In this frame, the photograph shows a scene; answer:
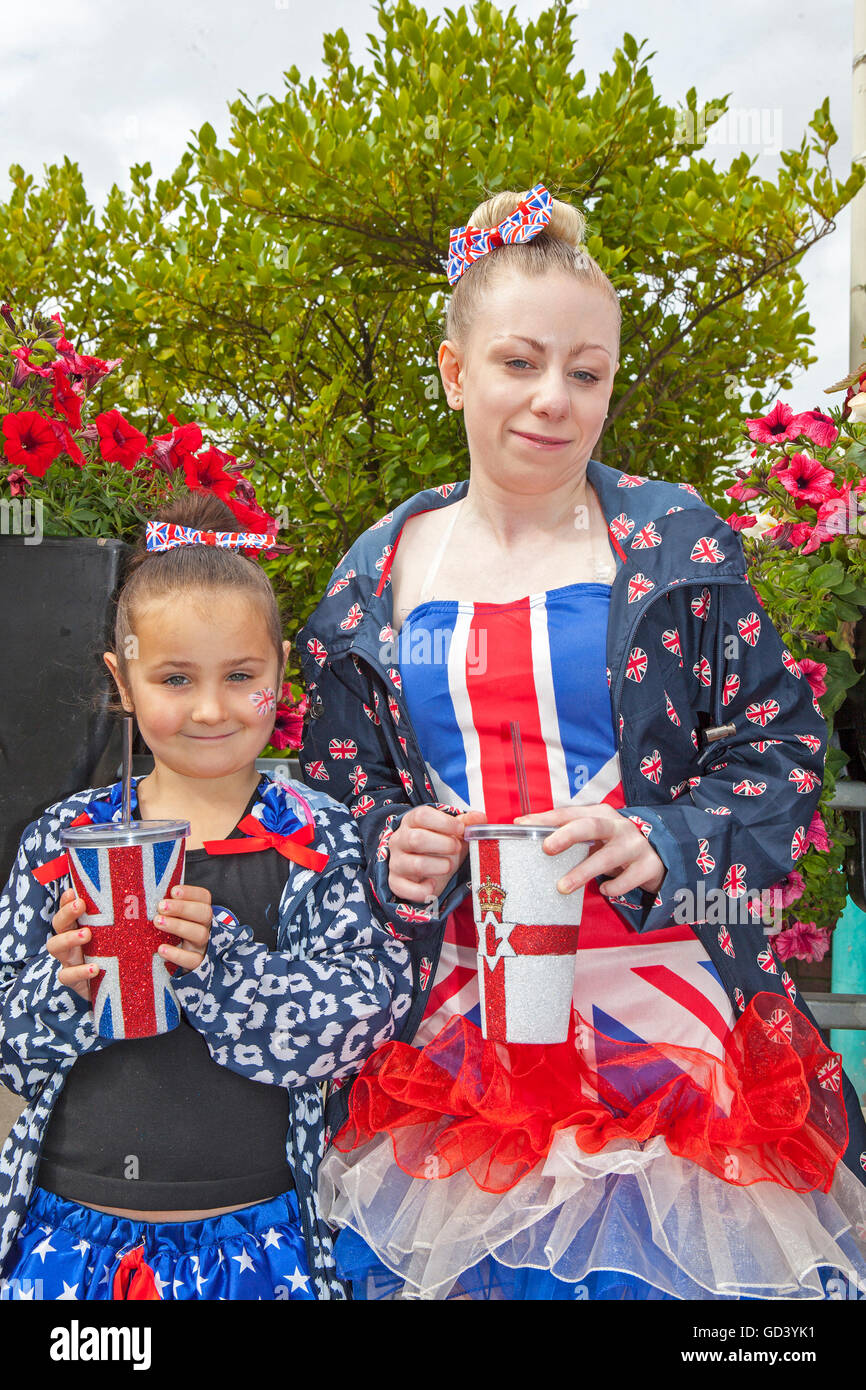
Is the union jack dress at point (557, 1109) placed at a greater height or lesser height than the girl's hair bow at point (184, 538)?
lesser

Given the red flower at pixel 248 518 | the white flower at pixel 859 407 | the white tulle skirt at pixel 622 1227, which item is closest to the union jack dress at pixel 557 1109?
the white tulle skirt at pixel 622 1227

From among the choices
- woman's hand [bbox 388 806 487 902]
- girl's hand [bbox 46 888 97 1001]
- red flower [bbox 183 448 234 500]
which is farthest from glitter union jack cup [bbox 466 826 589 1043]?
red flower [bbox 183 448 234 500]

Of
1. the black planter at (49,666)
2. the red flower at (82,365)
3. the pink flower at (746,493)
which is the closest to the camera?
the black planter at (49,666)

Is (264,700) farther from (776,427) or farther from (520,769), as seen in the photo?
(776,427)

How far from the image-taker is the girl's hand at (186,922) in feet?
4.41

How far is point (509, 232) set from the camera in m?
1.65

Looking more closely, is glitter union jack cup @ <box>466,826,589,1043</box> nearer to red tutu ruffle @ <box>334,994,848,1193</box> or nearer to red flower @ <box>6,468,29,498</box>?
red tutu ruffle @ <box>334,994,848,1193</box>

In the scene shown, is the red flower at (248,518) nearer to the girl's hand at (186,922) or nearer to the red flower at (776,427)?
the girl's hand at (186,922)

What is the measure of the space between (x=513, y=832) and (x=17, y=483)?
4.14ft

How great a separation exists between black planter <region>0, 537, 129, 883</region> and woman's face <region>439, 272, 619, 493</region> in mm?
723

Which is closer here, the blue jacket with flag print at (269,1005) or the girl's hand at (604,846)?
the girl's hand at (604,846)

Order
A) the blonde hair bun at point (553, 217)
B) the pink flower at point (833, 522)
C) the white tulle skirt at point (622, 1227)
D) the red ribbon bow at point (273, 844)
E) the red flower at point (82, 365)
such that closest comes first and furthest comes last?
the white tulle skirt at point (622, 1227) → the red ribbon bow at point (273, 844) → the blonde hair bun at point (553, 217) → the pink flower at point (833, 522) → the red flower at point (82, 365)

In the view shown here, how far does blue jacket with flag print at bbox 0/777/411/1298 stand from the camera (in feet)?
4.69

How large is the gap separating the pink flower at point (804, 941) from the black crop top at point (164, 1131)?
1.31 m
